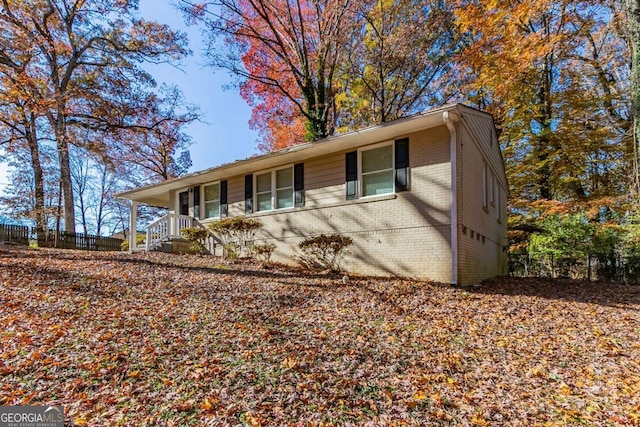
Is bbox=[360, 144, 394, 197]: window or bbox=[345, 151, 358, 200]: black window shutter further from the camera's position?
bbox=[345, 151, 358, 200]: black window shutter

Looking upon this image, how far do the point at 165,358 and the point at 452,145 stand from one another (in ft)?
22.1

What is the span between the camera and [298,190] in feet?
33.0

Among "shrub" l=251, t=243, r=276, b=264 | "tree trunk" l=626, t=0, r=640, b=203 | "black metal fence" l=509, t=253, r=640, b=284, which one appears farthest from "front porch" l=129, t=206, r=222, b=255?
"black metal fence" l=509, t=253, r=640, b=284

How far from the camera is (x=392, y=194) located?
8297 millimetres

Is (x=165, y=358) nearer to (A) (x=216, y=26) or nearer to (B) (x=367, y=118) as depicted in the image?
(A) (x=216, y=26)

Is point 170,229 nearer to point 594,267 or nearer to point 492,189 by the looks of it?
point 492,189

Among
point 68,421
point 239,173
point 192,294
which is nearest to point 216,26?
point 239,173

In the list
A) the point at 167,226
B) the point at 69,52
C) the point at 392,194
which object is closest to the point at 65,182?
the point at 69,52

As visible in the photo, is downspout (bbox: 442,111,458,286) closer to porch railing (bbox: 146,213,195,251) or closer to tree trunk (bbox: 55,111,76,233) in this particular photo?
porch railing (bbox: 146,213,195,251)

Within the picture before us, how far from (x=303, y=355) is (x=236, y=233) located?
8.05 m

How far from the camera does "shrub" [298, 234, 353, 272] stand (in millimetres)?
8609

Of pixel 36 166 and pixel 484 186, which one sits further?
pixel 36 166

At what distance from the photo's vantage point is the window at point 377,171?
8531 millimetres

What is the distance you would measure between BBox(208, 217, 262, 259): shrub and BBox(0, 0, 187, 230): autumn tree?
10405mm
